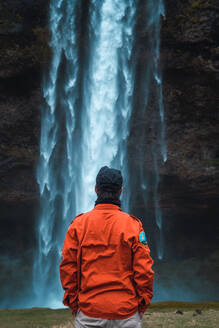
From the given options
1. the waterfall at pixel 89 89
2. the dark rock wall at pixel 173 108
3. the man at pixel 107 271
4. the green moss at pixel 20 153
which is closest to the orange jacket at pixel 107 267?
the man at pixel 107 271

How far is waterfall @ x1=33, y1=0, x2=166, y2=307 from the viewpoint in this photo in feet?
61.5

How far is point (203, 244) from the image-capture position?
21.0m

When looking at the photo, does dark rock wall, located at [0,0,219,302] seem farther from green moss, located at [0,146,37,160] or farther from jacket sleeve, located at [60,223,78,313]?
jacket sleeve, located at [60,223,78,313]

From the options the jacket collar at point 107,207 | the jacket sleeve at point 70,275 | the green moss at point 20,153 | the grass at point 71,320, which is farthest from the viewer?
the green moss at point 20,153

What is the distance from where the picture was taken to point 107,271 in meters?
2.81

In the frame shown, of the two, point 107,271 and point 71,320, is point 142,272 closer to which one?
point 107,271

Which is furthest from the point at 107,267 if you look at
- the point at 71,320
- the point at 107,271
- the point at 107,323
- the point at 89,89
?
the point at 89,89

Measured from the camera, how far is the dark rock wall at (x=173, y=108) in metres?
17.9

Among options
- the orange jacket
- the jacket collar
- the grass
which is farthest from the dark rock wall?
the orange jacket

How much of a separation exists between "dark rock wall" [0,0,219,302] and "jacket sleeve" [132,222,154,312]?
16754mm

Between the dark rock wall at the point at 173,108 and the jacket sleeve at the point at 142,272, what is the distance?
660 inches

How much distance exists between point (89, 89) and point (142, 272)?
Result: 1718 centimetres

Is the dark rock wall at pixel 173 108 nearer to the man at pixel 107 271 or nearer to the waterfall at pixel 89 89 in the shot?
the waterfall at pixel 89 89

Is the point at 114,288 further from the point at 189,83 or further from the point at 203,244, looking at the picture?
the point at 203,244
